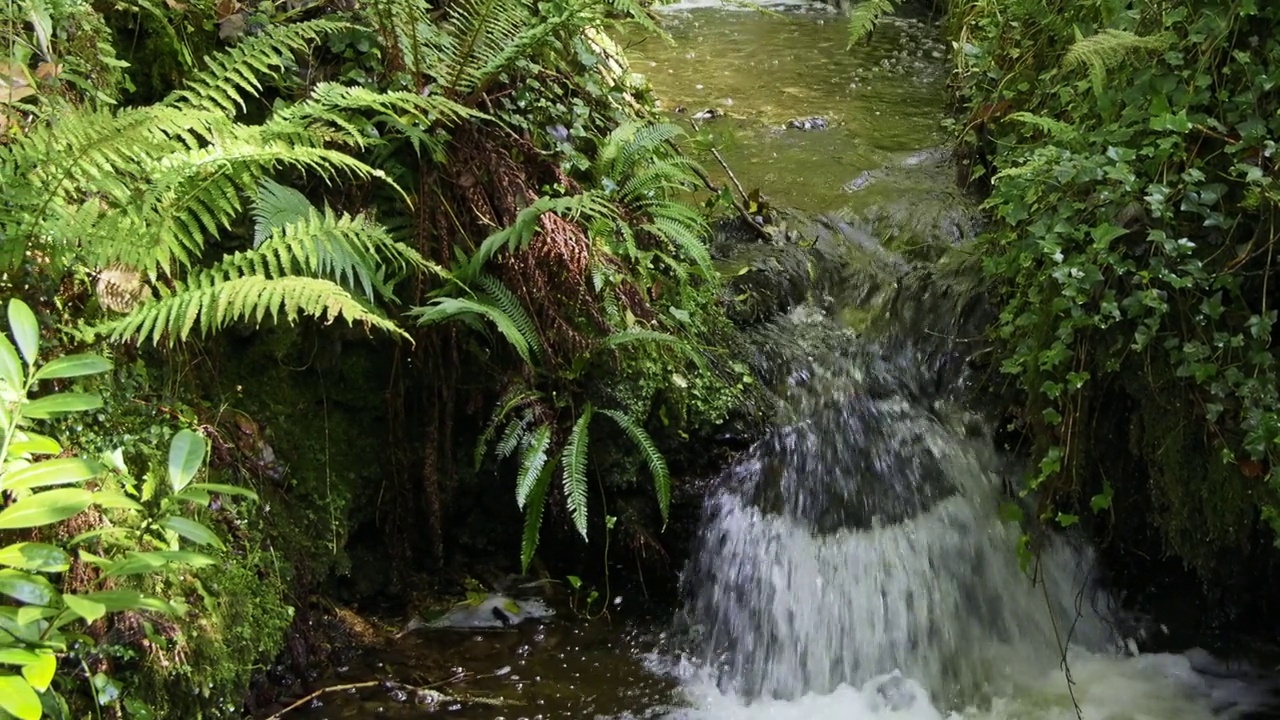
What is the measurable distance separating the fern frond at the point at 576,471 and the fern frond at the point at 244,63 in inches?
63.0

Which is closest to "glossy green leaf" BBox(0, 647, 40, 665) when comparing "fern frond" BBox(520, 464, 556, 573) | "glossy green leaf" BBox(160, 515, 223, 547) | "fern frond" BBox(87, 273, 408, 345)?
"glossy green leaf" BBox(160, 515, 223, 547)

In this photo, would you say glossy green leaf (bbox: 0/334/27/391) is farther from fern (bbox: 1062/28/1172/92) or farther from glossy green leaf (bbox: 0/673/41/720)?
fern (bbox: 1062/28/1172/92)

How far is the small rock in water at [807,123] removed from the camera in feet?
21.1

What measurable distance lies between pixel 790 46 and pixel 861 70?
115cm

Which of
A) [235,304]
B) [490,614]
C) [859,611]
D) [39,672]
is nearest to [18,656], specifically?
[39,672]

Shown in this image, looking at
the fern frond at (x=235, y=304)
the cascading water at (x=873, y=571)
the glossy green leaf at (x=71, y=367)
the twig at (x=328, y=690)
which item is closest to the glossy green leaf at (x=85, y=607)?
the glossy green leaf at (x=71, y=367)

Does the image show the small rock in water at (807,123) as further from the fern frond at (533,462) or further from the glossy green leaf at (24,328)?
the glossy green leaf at (24,328)

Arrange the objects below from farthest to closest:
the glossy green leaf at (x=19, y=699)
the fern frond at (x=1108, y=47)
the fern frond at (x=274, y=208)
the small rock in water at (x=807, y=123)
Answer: the small rock in water at (x=807, y=123)
the fern frond at (x=1108, y=47)
the fern frond at (x=274, y=208)
the glossy green leaf at (x=19, y=699)

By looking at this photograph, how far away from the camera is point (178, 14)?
3174 mm

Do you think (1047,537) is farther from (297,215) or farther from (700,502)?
(297,215)

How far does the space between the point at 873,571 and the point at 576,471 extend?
143 cm

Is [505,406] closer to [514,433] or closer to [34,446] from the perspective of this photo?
[514,433]

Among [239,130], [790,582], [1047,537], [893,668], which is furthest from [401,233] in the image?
→ [1047,537]

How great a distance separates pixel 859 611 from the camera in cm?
367
